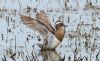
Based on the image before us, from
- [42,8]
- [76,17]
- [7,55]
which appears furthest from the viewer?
[42,8]

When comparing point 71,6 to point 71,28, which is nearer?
point 71,28

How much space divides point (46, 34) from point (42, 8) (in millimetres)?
2181

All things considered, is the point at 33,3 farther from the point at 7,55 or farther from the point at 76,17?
the point at 7,55

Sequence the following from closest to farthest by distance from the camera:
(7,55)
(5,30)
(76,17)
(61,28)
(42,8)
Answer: (7,55) < (61,28) < (5,30) < (76,17) < (42,8)

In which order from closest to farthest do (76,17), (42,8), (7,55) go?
(7,55) → (76,17) → (42,8)

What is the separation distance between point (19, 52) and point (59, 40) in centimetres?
59

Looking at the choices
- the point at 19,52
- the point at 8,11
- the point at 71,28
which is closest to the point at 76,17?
the point at 71,28

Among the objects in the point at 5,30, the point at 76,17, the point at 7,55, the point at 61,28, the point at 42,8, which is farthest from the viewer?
the point at 42,8

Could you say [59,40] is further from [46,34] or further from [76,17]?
[76,17]

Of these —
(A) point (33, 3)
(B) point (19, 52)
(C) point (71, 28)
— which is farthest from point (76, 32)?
(A) point (33, 3)

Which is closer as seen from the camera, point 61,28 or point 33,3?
point 61,28

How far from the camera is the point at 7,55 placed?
623 cm

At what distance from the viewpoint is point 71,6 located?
29.5 feet

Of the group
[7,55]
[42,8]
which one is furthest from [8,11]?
[7,55]
